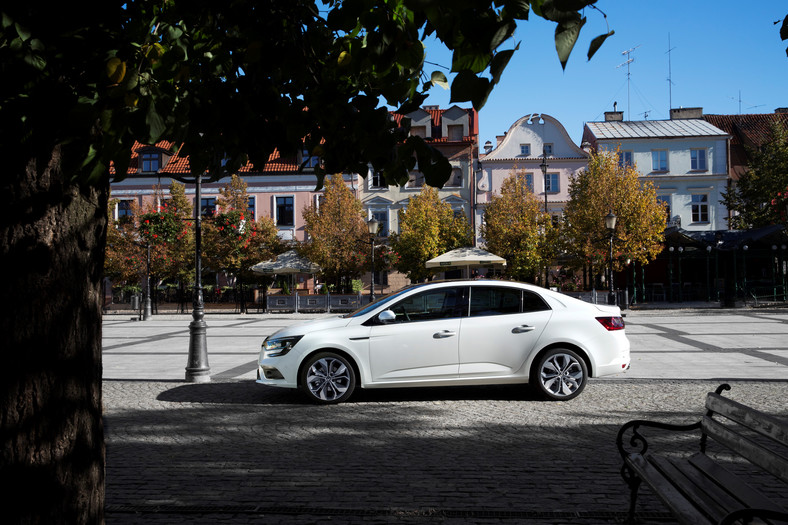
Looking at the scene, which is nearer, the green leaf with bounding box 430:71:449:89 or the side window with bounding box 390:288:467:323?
the green leaf with bounding box 430:71:449:89

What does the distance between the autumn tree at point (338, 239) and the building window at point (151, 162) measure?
14137 mm

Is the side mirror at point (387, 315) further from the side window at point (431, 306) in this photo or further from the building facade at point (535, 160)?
the building facade at point (535, 160)

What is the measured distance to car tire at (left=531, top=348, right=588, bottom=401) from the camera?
8.41 meters

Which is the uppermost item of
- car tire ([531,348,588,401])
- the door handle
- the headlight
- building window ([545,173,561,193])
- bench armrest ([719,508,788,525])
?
building window ([545,173,561,193])

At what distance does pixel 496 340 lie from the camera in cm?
842

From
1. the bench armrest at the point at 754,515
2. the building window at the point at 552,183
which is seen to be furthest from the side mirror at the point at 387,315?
the building window at the point at 552,183

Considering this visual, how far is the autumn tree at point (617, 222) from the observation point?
34656 millimetres

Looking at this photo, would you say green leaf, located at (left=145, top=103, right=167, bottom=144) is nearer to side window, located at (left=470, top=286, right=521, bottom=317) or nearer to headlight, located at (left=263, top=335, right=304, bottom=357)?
Result: headlight, located at (left=263, top=335, right=304, bottom=357)

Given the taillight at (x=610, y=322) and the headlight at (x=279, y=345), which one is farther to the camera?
the taillight at (x=610, y=322)

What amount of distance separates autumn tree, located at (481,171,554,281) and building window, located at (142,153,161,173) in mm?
23913

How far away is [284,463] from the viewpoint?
5602mm

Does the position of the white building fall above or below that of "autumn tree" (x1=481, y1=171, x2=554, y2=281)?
above

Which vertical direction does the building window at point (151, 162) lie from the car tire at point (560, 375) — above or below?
above

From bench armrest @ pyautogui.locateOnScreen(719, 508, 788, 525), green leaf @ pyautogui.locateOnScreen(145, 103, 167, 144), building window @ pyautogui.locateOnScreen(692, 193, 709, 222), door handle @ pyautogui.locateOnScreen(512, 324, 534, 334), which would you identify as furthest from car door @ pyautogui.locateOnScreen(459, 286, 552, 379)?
building window @ pyautogui.locateOnScreen(692, 193, 709, 222)
